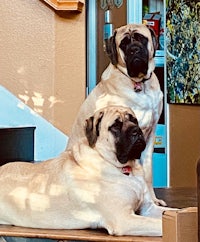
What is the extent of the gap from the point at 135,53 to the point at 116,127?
62 cm

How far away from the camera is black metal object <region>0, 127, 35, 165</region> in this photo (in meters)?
3.68

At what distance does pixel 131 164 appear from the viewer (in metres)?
2.15

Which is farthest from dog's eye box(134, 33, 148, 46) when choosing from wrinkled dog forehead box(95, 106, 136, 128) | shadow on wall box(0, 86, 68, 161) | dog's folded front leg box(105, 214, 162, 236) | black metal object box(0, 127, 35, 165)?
shadow on wall box(0, 86, 68, 161)

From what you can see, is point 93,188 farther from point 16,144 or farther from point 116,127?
point 16,144

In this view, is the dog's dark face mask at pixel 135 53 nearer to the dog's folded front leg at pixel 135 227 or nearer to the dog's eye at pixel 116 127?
the dog's eye at pixel 116 127

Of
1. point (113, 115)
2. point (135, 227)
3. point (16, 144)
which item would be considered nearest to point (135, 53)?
point (113, 115)

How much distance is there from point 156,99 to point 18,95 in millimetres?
1445

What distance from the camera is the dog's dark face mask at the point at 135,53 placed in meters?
2.65

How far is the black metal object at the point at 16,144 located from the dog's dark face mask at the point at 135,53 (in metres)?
1.23

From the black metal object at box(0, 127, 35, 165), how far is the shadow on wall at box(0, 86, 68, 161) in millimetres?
47

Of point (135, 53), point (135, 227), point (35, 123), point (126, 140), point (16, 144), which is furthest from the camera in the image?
point (35, 123)

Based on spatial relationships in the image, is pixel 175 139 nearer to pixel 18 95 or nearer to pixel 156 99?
pixel 18 95

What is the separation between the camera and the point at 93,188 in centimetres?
207

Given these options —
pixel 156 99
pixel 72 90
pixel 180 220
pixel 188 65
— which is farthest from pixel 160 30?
pixel 180 220
